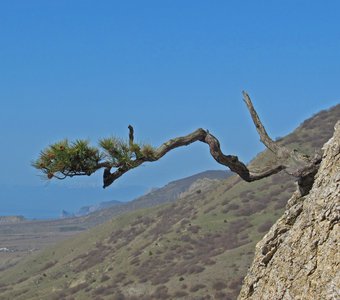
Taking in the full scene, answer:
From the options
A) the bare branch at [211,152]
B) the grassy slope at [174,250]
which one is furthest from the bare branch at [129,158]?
the grassy slope at [174,250]

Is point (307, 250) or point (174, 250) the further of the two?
point (174, 250)

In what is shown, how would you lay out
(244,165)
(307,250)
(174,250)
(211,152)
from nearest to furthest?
1. (307,250)
2. (211,152)
3. (244,165)
4. (174,250)

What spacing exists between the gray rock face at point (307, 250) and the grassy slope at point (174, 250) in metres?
44.1

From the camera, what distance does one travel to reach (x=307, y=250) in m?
8.32

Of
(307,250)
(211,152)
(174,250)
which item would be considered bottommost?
(307,250)

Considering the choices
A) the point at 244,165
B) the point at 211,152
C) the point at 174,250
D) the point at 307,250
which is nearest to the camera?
the point at 307,250

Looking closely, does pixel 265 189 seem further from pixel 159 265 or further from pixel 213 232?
pixel 159 265

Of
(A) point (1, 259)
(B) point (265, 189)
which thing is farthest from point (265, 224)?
(A) point (1, 259)

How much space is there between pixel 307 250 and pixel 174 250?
240ft

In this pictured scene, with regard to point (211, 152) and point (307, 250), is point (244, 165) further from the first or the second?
point (307, 250)

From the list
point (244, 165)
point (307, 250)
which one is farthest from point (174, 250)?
point (307, 250)

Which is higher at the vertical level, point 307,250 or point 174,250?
point 174,250

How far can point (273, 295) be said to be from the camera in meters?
8.66

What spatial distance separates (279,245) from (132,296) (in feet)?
199
